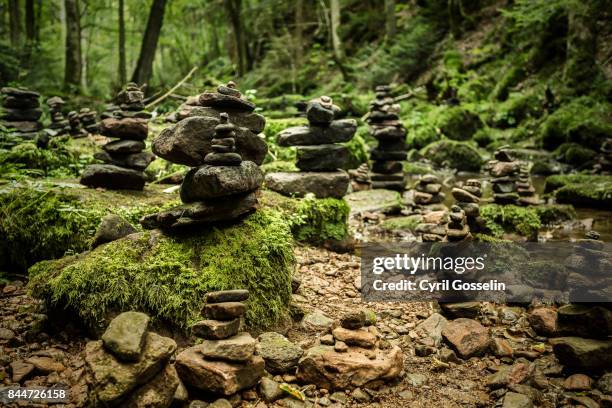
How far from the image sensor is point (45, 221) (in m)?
5.46

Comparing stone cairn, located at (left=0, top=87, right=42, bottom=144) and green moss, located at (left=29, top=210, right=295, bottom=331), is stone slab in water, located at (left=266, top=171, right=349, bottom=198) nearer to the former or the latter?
green moss, located at (left=29, top=210, right=295, bottom=331)

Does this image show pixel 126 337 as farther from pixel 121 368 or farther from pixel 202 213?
pixel 202 213

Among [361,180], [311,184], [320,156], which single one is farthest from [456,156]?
[311,184]

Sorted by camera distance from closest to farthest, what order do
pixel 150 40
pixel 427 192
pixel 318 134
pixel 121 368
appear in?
pixel 121 368, pixel 318 134, pixel 427 192, pixel 150 40

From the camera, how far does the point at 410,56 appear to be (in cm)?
2448

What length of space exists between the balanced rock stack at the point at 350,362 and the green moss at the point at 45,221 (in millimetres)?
3089

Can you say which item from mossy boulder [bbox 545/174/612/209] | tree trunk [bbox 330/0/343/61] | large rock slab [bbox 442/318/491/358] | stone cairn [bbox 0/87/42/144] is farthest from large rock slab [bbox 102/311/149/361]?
tree trunk [bbox 330/0/343/61]

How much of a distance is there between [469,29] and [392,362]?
88.1 ft

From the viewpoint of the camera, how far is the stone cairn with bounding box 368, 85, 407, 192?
10867mm

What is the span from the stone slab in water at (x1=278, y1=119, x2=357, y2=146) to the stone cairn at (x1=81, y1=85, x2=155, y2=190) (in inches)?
91.4

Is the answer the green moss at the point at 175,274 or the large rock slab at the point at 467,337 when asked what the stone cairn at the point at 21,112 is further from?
the large rock slab at the point at 467,337

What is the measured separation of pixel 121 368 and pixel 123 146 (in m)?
4.08

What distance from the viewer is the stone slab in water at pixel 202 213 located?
4422 millimetres

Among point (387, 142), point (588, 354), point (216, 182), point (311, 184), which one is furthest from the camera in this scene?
point (387, 142)
